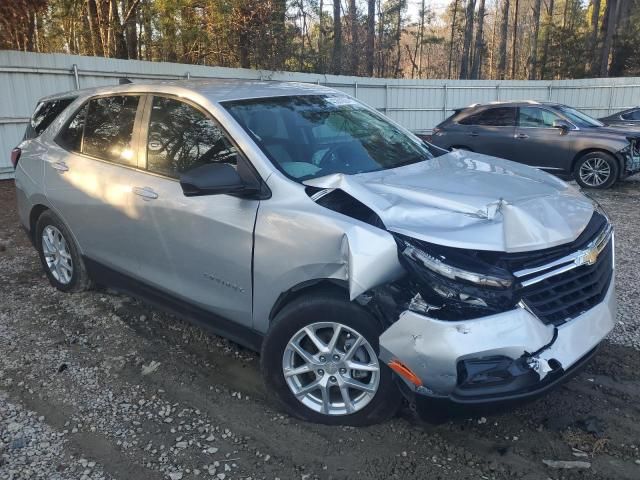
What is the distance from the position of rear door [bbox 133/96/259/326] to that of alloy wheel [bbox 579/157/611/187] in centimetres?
848

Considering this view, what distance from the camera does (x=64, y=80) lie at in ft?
35.2

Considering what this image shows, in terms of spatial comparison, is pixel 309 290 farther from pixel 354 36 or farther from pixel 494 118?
pixel 354 36

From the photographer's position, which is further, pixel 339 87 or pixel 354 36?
pixel 354 36

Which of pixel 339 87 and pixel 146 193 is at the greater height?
pixel 339 87

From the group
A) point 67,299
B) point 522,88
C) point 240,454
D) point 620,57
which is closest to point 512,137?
point 67,299

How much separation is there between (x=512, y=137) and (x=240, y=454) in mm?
9273

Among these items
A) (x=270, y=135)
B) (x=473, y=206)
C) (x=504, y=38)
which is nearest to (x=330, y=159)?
(x=270, y=135)

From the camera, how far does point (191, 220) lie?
3.27 metres

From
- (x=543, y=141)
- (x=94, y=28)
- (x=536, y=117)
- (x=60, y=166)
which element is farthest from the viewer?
(x=94, y=28)

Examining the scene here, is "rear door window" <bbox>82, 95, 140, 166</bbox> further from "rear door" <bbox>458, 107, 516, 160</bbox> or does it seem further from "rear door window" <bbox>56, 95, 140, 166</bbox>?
"rear door" <bbox>458, 107, 516, 160</bbox>

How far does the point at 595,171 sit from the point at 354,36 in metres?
22.8

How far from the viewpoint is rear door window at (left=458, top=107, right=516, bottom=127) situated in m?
10.6

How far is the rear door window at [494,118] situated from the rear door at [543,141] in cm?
17

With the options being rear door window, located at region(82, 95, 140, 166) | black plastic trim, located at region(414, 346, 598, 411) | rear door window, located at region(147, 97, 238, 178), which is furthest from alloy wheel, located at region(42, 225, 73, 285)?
black plastic trim, located at region(414, 346, 598, 411)
